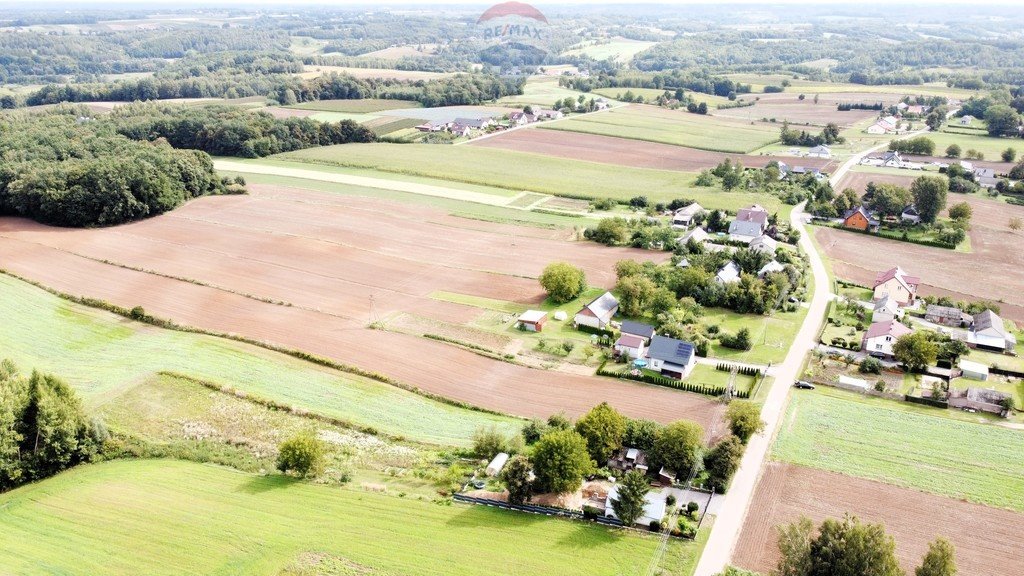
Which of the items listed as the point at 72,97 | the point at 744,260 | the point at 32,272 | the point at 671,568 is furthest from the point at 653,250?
the point at 72,97

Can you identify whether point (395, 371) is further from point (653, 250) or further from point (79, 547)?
point (653, 250)

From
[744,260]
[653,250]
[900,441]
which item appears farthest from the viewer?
[653,250]

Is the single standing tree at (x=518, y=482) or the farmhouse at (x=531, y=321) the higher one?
the farmhouse at (x=531, y=321)

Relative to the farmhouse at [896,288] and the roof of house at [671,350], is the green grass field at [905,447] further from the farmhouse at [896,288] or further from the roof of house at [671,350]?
the farmhouse at [896,288]

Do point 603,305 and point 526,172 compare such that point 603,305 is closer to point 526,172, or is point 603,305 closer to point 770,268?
point 770,268

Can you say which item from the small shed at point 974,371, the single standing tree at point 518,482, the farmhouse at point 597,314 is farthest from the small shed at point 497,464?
the small shed at point 974,371

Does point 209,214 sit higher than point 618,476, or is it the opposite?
point 209,214

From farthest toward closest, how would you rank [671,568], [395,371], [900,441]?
1. [395,371]
2. [900,441]
3. [671,568]
